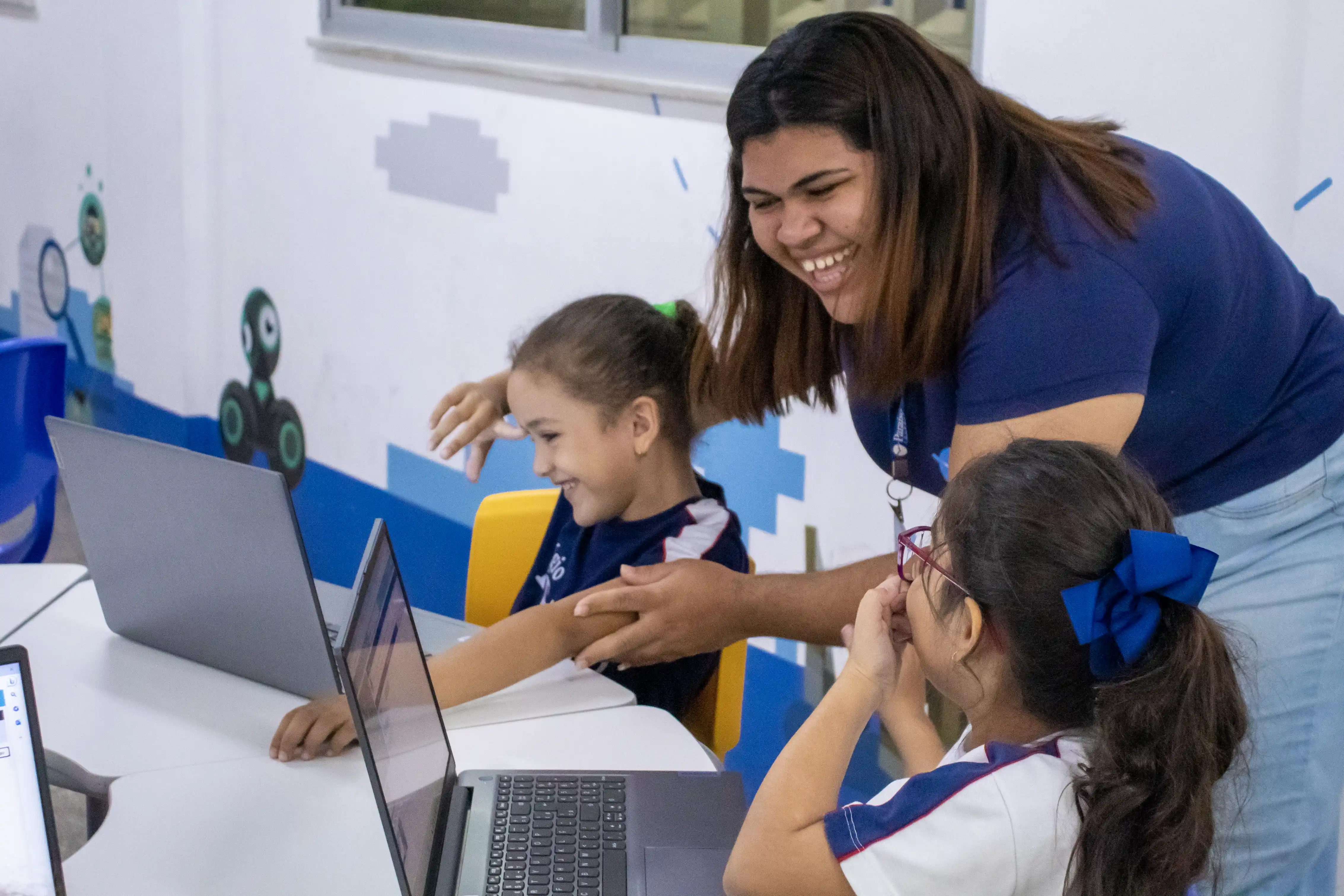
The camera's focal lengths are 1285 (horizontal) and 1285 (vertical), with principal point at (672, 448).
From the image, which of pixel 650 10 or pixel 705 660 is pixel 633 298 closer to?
pixel 705 660

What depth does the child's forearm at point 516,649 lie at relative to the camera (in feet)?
4.80

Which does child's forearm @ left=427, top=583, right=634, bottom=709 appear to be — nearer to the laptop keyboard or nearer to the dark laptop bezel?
the dark laptop bezel

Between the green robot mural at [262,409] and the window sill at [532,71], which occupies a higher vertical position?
the window sill at [532,71]

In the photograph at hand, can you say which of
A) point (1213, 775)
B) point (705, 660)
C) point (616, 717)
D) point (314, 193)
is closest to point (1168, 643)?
point (1213, 775)

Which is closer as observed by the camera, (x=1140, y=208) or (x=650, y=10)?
(x=1140, y=208)

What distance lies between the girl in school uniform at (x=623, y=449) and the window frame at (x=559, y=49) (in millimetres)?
581

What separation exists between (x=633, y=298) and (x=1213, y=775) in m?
1.07

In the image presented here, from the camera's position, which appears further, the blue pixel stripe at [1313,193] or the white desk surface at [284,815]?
the blue pixel stripe at [1313,193]

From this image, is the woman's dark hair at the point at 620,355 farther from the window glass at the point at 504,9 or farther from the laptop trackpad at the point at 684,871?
the window glass at the point at 504,9

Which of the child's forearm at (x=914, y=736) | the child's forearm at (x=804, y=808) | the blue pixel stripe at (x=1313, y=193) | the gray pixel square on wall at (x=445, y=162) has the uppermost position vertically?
the blue pixel stripe at (x=1313, y=193)

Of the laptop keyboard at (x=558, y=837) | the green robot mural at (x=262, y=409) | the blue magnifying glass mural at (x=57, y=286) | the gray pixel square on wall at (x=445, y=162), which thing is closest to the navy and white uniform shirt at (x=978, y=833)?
the laptop keyboard at (x=558, y=837)

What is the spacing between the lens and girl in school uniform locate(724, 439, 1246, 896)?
3.14 feet

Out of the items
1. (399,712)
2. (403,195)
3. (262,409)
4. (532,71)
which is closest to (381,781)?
(399,712)

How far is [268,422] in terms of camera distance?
3.66 m
